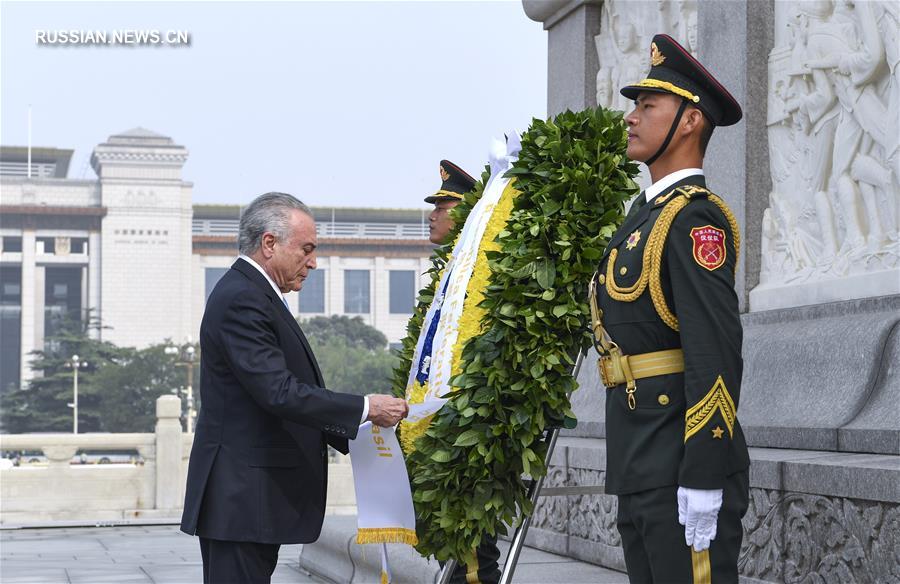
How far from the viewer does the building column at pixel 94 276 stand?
7212 centimetres

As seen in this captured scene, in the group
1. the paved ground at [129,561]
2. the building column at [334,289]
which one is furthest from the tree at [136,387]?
the paved ground at [129,561]

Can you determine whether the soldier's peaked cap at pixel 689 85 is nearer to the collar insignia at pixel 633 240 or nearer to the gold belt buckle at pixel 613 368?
the collar insignia at pixel 633 240

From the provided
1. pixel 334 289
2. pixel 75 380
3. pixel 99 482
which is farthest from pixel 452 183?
pixel 334 289

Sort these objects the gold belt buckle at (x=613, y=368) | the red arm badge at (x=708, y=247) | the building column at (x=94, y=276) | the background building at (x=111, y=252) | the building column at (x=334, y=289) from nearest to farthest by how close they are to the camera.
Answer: the red arm badge at (x=708, y=247)
the gold belt buckle at (x=613, y=368)
the background building at (x=111, y=252)
the building column at (x=94, y=276)
the building column at (x=334, y=289)

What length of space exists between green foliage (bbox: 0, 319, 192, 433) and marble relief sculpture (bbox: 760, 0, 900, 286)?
183 feet

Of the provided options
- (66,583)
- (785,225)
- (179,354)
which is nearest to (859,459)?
(785,225)

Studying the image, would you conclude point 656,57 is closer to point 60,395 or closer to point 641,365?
point 641,365

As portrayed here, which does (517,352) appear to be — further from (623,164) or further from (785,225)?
(785,225)

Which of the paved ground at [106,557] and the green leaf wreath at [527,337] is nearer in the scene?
the green leaf wreath at [527,337]

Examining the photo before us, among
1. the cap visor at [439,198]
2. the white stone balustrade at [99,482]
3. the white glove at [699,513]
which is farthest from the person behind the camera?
the white stone balustrade at [99,482]

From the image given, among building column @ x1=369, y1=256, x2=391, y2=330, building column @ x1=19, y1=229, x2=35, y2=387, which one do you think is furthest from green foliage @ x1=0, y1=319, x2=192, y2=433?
building column @ x1=369, y1=256, x2=391, y2=330

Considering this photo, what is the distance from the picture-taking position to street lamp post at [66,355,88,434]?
183ft

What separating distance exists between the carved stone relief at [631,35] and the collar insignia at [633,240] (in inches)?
115

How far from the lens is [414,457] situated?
3203 millimetres
